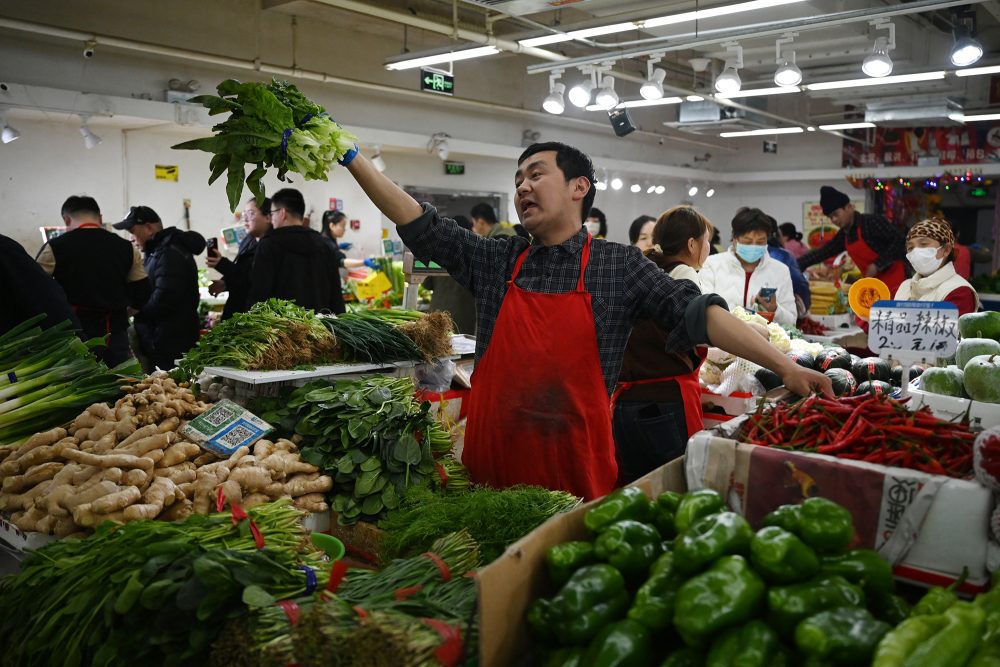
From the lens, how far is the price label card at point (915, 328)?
2.41 meters

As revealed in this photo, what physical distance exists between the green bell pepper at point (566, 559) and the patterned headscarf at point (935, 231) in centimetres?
423

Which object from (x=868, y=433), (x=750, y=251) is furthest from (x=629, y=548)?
(x=750, y=251)

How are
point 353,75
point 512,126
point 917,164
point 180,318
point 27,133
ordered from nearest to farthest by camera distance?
point 180,318, point 27,133, point 353,75, point 512,126, point 917,164

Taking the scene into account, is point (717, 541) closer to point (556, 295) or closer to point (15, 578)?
point (556, 295)

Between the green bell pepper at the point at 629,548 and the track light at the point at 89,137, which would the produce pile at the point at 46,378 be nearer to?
the green bell pepper at the point at 629,548

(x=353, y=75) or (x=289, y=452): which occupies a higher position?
(x=353, y=75)

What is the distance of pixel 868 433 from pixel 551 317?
111 cm

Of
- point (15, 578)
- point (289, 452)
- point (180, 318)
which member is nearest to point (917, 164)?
point (180, 318)

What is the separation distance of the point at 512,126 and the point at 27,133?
7580 mm

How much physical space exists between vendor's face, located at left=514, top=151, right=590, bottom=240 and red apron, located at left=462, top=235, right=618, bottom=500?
127mm

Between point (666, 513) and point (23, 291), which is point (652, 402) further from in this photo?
point (23, 291)

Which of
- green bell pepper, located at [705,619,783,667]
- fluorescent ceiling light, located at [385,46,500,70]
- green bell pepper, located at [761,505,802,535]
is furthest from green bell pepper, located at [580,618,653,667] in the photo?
fluorescent ceiling light, located at [385,46,500,70]

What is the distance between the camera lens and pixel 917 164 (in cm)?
1542

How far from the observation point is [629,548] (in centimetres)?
A: 156
